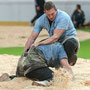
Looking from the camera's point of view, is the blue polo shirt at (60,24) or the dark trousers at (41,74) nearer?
the dark trousers at (41,74)

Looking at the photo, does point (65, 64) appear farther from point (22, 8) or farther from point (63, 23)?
point (22, 8)

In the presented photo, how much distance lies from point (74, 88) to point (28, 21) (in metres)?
15.9

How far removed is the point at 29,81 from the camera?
6637mm

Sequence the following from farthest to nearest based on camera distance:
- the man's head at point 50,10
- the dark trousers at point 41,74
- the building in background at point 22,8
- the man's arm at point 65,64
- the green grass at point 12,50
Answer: the building in background at point 22,8, the green grass at point 12,50, the man's head at point 50,10, the man's arm at point 65,64, the dark trousers at point 41,74

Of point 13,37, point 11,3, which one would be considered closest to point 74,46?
point 13,37

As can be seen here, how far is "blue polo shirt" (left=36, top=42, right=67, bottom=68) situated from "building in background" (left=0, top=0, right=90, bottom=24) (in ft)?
48.0

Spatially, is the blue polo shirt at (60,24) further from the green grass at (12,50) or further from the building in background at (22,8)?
the building in background at (22,8)

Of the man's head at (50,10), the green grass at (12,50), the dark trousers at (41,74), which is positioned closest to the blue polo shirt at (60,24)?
the man's head at (50,10)

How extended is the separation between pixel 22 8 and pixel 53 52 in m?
15.0

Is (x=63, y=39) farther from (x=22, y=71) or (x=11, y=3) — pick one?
(x=11, y=3)

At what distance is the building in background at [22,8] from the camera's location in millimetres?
21328

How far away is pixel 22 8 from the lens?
851 inches

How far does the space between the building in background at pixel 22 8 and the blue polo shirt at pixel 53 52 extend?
14.6 metres

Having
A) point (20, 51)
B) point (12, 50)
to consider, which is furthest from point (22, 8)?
point (20, 51)
